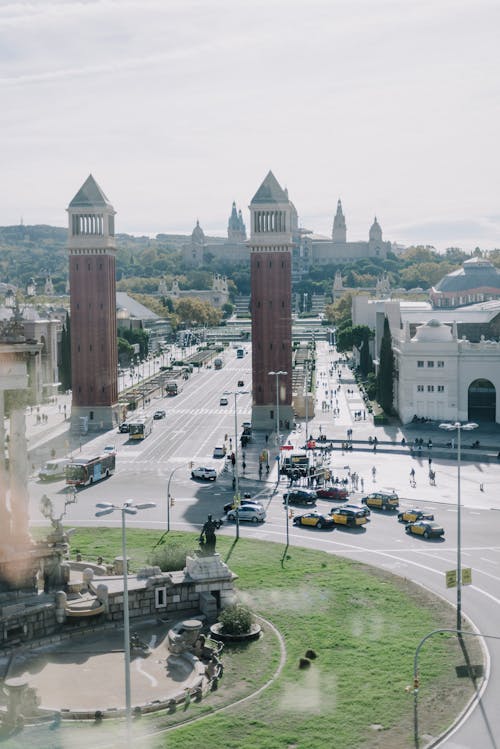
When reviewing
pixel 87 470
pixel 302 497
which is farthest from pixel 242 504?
pixel 87 470

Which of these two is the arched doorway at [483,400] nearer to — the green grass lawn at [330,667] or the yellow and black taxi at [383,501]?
the yellow and black taxi at [383,501]

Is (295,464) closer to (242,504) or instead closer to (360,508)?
(242,504)

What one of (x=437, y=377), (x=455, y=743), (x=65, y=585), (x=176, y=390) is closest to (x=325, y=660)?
(x=455, y=743)

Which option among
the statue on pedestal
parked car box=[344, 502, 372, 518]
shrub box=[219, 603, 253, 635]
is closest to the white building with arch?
parked car box=[344, 502, 372, 518]

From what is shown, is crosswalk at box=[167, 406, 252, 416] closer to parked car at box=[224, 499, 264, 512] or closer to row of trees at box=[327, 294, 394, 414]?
row of trees at box=[327, 294, 394, 414]

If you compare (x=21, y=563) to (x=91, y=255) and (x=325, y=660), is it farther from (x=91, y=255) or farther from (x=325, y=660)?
(x=91, y=255)
